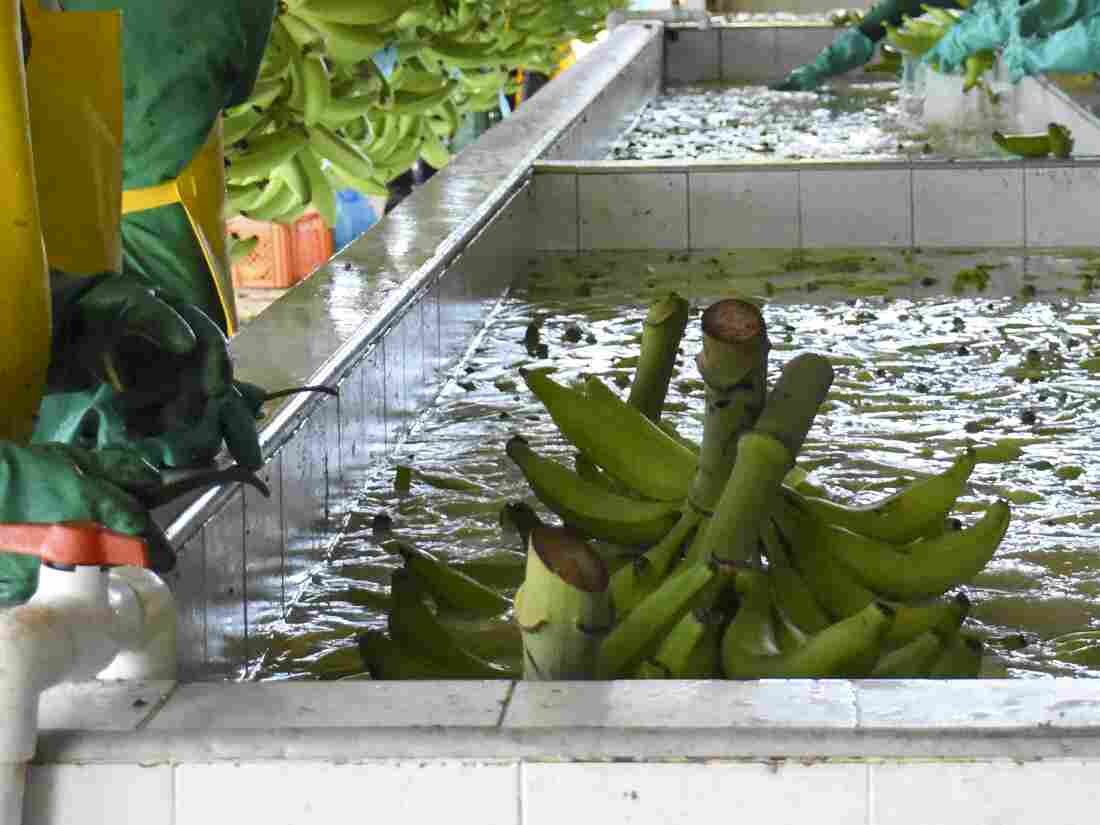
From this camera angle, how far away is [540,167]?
16.3ft

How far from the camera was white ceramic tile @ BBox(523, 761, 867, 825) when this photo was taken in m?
1.31

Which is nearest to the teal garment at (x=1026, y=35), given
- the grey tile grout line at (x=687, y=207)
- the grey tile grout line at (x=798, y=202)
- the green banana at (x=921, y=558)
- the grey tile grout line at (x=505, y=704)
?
the grey tile grout line at (x=798, y=202)

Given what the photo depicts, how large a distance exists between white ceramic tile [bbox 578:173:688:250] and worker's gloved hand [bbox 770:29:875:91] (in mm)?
4585

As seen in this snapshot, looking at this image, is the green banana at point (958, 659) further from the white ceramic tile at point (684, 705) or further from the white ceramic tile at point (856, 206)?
the white ceramic tile at point (856, 206)

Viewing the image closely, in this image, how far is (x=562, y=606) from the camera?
142cm

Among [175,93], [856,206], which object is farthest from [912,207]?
[175,93]

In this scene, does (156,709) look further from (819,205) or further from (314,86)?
(819,205)

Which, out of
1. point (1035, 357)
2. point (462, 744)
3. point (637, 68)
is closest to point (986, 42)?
point (637, 68)

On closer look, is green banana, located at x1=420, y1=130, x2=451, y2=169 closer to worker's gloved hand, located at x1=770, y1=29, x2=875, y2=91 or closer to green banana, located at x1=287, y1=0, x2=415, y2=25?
green banana, located at x1=287, y1=0, x2=415, y2=25

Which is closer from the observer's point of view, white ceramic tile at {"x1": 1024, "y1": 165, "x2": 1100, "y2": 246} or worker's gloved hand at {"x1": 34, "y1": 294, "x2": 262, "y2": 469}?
worker's gloved hand at {"x1": 34, "y1": 294, "x2": 262, "y2": 469}

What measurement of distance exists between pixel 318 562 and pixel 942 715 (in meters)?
1.22

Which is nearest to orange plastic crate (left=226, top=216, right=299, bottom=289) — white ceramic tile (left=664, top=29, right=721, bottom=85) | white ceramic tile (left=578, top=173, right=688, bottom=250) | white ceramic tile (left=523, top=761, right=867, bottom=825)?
white ceramic tile (left=664, top=29, right=721, bottom=85)

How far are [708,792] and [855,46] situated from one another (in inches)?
326

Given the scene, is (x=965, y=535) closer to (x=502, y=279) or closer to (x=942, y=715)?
(x=942, y=715)
